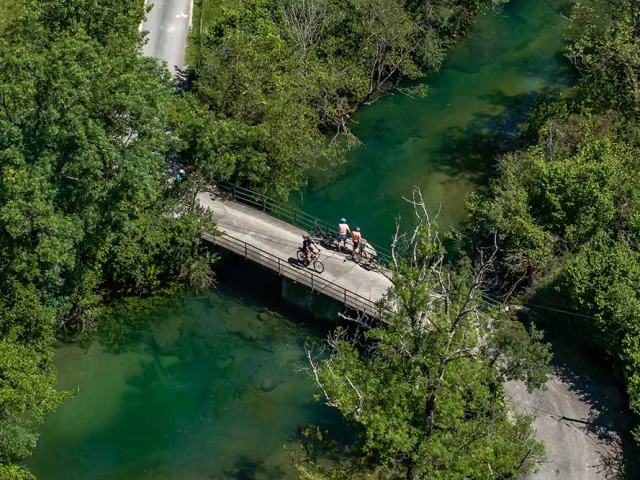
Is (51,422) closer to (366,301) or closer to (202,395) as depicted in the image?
(202,395)

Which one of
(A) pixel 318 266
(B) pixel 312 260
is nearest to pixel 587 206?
(A) pixel 318 266

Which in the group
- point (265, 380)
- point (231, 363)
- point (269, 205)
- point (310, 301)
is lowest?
point (231, 363)

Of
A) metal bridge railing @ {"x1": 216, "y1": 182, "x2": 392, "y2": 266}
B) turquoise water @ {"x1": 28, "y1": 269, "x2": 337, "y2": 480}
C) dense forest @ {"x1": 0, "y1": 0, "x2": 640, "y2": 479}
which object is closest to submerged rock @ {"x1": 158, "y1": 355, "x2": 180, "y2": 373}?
turquoise water @ {"x1": 28, "y1": 269, "x2": 337, "y2": 480}

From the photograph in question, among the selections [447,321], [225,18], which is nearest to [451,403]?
[447,321]

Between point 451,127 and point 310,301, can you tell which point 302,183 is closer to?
point 310,301

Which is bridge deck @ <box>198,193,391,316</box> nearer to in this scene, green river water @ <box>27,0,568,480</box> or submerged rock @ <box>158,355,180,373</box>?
green river water @ <box>27,0,568,480</box>

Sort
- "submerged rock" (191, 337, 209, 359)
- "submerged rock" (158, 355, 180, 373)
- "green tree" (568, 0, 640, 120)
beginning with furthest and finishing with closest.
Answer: "green tree" (568, 0, 640, 120) < "submerged rock" (191, 337, 209, 359) < "submerged rock" (158, 355, 180, 373)

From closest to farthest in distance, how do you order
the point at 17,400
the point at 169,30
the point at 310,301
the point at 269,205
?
the point at 17,400
the point at 310,301
the point at 269,205
the point at 169,30
